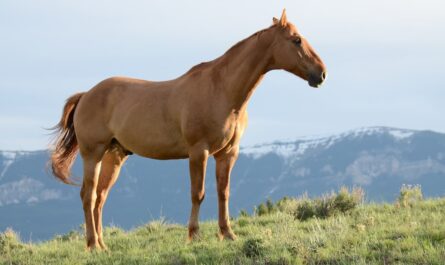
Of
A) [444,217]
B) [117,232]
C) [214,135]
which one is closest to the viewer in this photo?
[214,135]

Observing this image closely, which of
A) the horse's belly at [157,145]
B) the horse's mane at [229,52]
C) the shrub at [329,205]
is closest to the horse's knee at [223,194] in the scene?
the horse's belly at [157,145]

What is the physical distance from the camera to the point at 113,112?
11875 mm

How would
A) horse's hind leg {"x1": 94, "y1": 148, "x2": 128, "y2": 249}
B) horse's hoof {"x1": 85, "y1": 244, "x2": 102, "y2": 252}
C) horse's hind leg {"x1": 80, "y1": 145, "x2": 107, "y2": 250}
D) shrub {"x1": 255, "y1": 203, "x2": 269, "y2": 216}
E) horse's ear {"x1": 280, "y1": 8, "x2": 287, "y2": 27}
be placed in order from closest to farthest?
horse's ear {"x1": 280, "y1": 8, "x2": 287, "y2": 27} → horse's hoof {"x1": 85, "y1": 244, "x2": 102, "y2": 252} → horse's hind leg {"x1": 80, "y1": 145, "x2": 107, "y2": 250} → horse's hind leg {"x1": 94, "y1": 148, "x2": 128, "y2": 249} → shrub {"x1": 255, "y1": 203, "x2": 269, "y2": 216}

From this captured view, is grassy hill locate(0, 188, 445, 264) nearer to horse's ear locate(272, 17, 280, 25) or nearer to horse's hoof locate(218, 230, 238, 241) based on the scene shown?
horse's hoof locate(218, 230, 238, 241)

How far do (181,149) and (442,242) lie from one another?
361 cm

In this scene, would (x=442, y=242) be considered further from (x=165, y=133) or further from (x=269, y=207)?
(x=269, y=207)

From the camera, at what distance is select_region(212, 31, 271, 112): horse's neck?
10.8 m

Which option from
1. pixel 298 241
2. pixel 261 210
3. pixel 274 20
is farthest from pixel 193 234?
pixel 261 210

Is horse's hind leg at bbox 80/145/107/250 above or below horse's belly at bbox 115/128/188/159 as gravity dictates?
below

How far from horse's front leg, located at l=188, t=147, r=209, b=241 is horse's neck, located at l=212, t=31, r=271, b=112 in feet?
2.43

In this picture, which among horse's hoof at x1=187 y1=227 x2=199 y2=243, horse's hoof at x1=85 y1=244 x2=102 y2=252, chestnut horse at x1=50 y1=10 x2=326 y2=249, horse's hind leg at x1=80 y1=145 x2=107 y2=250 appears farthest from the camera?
horse's hind leg at x1=80 y1=145 x2=107 y2=250

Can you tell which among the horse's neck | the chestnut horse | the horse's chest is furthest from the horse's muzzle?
the horse's chest

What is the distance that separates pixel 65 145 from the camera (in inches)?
513

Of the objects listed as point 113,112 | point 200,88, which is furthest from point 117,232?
point 200,88
